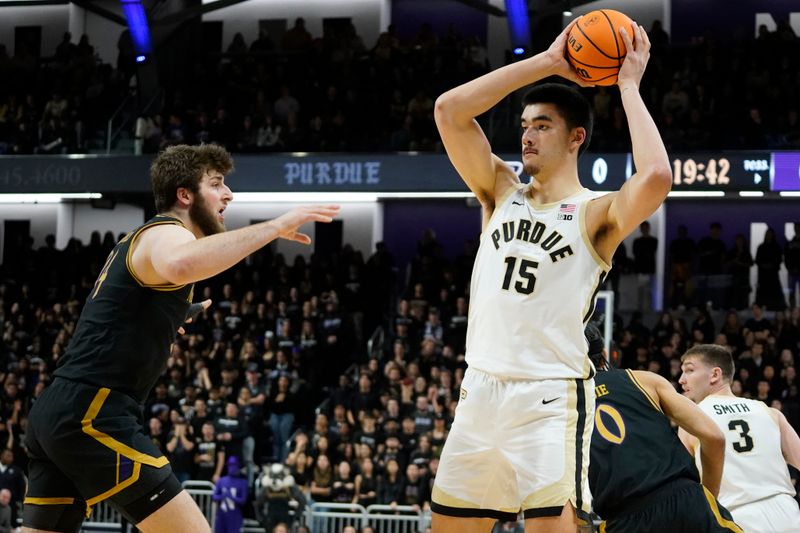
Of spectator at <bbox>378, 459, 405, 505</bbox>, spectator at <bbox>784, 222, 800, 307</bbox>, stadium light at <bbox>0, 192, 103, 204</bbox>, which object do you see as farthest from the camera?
stadium light at <bbox>0, 192, 103, 204</bbox>

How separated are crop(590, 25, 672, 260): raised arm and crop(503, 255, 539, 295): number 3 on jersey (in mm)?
318

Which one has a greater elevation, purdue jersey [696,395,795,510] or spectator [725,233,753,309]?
spectator [725,233,753,309]

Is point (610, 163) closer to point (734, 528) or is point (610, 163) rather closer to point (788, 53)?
point (788, 53)

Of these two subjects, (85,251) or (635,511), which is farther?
(85,251)

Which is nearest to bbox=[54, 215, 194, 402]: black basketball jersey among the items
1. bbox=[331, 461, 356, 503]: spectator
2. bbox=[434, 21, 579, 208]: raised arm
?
bbox=[434, 21, 579, 208]: raised arm

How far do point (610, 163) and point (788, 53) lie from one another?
5.29 meters

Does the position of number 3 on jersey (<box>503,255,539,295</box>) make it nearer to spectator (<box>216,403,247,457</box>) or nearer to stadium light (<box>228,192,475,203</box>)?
spectator (<box>216,403,247,457</box>)

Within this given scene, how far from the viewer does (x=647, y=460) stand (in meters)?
6.23

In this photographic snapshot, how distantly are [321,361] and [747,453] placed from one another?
44.7ft

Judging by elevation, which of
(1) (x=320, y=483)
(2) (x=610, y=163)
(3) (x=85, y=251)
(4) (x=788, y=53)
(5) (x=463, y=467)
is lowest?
(1) (x=320, y=483)

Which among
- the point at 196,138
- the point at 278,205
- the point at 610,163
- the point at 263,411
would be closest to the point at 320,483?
the point at 263,411

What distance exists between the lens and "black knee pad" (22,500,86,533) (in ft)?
17.1

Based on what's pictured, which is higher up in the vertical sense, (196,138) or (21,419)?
(196,138)

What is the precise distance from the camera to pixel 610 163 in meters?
19.8
